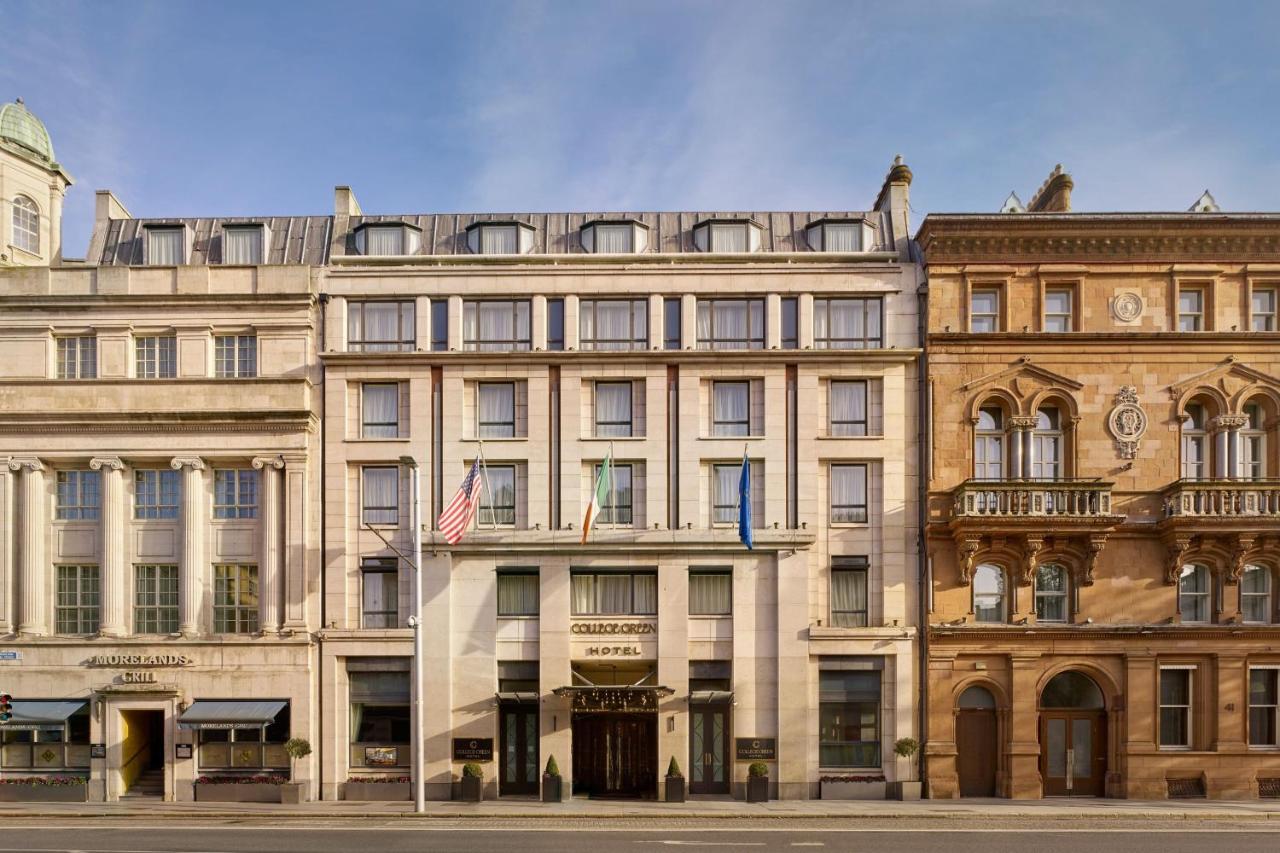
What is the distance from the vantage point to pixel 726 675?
30.8 metres

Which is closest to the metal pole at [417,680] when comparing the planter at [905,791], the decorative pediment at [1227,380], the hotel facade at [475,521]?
the hotel facade at [475,521]

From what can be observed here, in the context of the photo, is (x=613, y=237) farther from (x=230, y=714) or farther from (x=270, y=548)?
(x=230, y=714)

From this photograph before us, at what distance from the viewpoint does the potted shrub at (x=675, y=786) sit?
2925cm

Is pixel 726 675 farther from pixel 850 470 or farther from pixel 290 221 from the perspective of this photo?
pixel 290 221

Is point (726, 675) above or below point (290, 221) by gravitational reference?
below

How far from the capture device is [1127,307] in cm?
3145

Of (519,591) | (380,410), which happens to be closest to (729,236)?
(380,410)

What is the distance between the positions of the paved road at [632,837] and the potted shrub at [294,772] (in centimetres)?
260

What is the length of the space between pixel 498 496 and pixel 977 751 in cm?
1872

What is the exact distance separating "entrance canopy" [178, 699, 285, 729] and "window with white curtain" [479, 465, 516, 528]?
9343 millimetres

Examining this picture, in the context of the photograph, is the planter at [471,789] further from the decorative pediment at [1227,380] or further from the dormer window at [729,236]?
the decorative pediment at [1227,380]

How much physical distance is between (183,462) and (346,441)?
18.1 ft

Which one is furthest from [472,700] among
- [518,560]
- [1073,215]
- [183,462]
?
[1073,215]

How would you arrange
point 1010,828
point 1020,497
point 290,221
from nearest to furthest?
point 1010,828
point 1020,497
point 290,221
